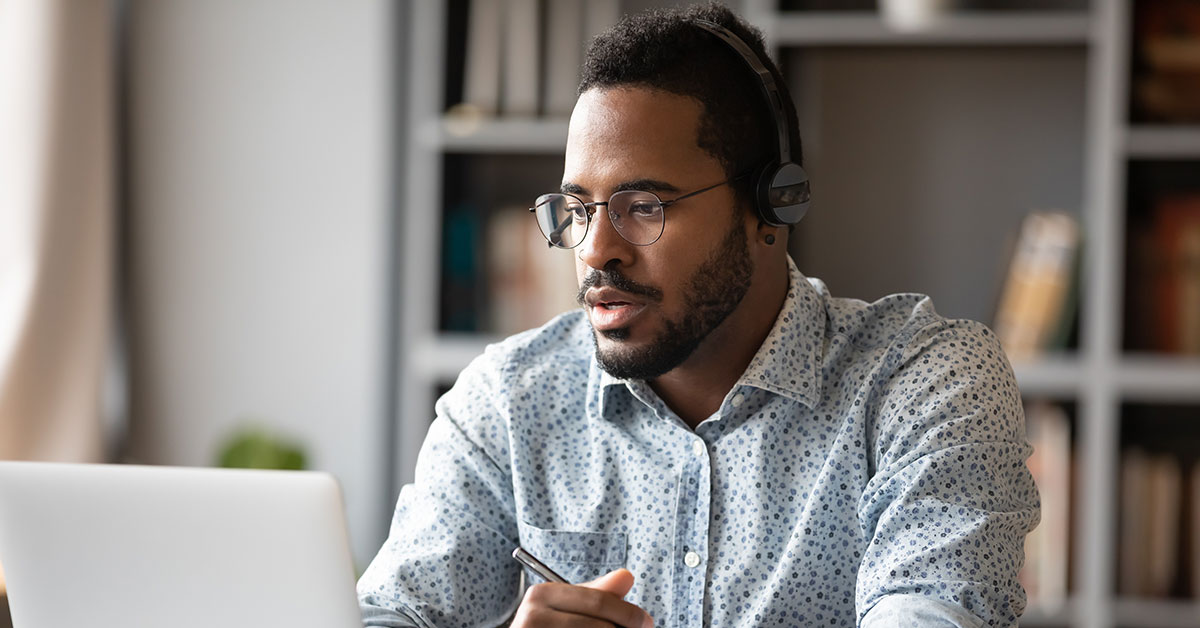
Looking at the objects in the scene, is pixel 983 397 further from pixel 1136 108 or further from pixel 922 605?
pixel 1136 108

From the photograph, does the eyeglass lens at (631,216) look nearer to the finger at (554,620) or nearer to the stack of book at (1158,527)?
the finger at (554,620)

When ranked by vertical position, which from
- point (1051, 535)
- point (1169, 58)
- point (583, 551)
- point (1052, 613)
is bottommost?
point (1052, 613)

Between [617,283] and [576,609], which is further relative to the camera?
[617,283]

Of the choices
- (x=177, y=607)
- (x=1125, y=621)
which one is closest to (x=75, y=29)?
(x=177, y=607)

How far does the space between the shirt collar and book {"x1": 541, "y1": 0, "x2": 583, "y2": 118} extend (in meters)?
1.26

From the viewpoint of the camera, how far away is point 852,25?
7.80 ft

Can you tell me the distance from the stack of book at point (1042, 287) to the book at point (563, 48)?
94 cm

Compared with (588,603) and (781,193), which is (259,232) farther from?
(588,603)

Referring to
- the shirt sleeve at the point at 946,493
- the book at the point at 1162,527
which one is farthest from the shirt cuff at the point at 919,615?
the book at the point at 1162,527

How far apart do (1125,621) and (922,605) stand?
1542 millimetres

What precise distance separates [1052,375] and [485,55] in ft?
4.23

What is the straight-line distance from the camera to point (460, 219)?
8.45 feet

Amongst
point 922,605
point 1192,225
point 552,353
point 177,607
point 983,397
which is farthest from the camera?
point 1192,225

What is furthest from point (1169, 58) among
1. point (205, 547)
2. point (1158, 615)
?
point (205, 547)
